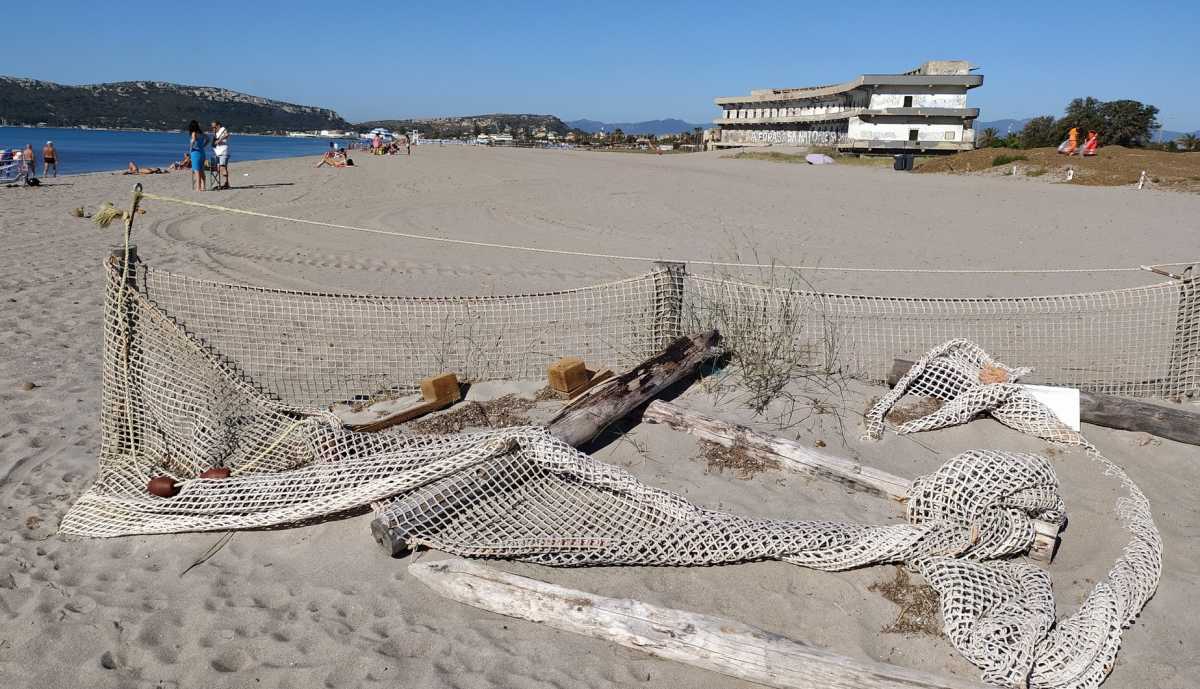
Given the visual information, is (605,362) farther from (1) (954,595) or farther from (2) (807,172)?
(2) (807,172)

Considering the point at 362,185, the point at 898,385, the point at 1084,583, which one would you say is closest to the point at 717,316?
the point at 898,385

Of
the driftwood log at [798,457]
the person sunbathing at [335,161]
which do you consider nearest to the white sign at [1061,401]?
the driftwood log at [798,457]

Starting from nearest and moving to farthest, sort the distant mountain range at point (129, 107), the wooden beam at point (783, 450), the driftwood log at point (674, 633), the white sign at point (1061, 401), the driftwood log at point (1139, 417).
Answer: the driftwood log at point (674, 633)
the wooden beam at point (783, 450)
the driftwood log at point (1139, 417)
the white sign at point (1061, 401)
the distant mountain range at point (129, 107)

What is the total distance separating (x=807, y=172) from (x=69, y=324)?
2538cm

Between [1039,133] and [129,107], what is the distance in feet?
554

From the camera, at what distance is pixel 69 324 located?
7.20m

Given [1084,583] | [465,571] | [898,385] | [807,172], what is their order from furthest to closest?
[807,172] → [898,385] → [1084,583] → [465,571]

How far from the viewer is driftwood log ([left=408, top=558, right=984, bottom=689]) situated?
2.66 meters

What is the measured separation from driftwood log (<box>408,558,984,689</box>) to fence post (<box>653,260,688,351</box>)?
2792 millimetres

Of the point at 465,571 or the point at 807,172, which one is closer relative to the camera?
the point at 465,571

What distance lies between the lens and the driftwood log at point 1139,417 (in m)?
4.79

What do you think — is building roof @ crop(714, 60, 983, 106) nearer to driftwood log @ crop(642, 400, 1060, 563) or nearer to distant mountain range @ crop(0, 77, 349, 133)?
driftwood log @ crop(642, 400, 1060, 563)

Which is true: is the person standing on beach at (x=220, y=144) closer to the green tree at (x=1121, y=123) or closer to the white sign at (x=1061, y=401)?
the white sign at (x=1061, y=401)

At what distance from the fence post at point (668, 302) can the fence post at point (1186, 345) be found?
3.60 metres
